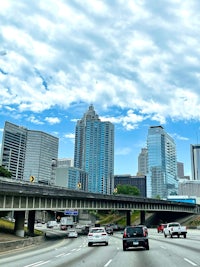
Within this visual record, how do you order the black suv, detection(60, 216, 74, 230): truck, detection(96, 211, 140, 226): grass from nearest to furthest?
A: the black suv < detection(60, 216, 74, 230): truck < detection(96, 211, 140, 226): grass

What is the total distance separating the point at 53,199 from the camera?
56156 millimetres

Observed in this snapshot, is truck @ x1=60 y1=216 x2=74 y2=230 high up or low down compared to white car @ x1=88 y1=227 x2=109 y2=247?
down

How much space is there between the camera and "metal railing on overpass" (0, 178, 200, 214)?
4321cm

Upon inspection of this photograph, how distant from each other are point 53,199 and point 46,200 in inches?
102

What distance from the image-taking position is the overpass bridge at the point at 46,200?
43.4m

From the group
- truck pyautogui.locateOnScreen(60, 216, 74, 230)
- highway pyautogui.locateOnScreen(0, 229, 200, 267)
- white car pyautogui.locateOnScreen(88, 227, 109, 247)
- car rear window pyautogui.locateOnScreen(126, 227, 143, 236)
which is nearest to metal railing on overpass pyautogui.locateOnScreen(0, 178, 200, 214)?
white car pyautogui.locateOnScreen(88, 227, 109, 247)

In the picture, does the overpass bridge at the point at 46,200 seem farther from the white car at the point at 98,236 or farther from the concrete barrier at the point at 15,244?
the white car at the point at 98,236

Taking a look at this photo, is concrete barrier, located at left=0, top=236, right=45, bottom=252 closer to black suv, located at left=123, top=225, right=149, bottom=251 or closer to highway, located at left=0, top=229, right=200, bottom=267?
highway, located at left=0, top=229, right=200, bottom=267

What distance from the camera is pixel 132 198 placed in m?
85.2

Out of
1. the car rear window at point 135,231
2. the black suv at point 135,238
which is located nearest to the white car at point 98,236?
the black suv at point 135,238

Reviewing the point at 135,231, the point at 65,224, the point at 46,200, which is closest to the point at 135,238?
the point at 135,231

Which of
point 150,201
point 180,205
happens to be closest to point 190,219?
point 180,205

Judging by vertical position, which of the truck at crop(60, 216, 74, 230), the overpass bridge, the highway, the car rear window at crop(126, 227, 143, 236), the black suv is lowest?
the truck at crop(60, 216, 74, 230)

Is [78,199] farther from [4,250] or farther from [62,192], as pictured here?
[4,250]
